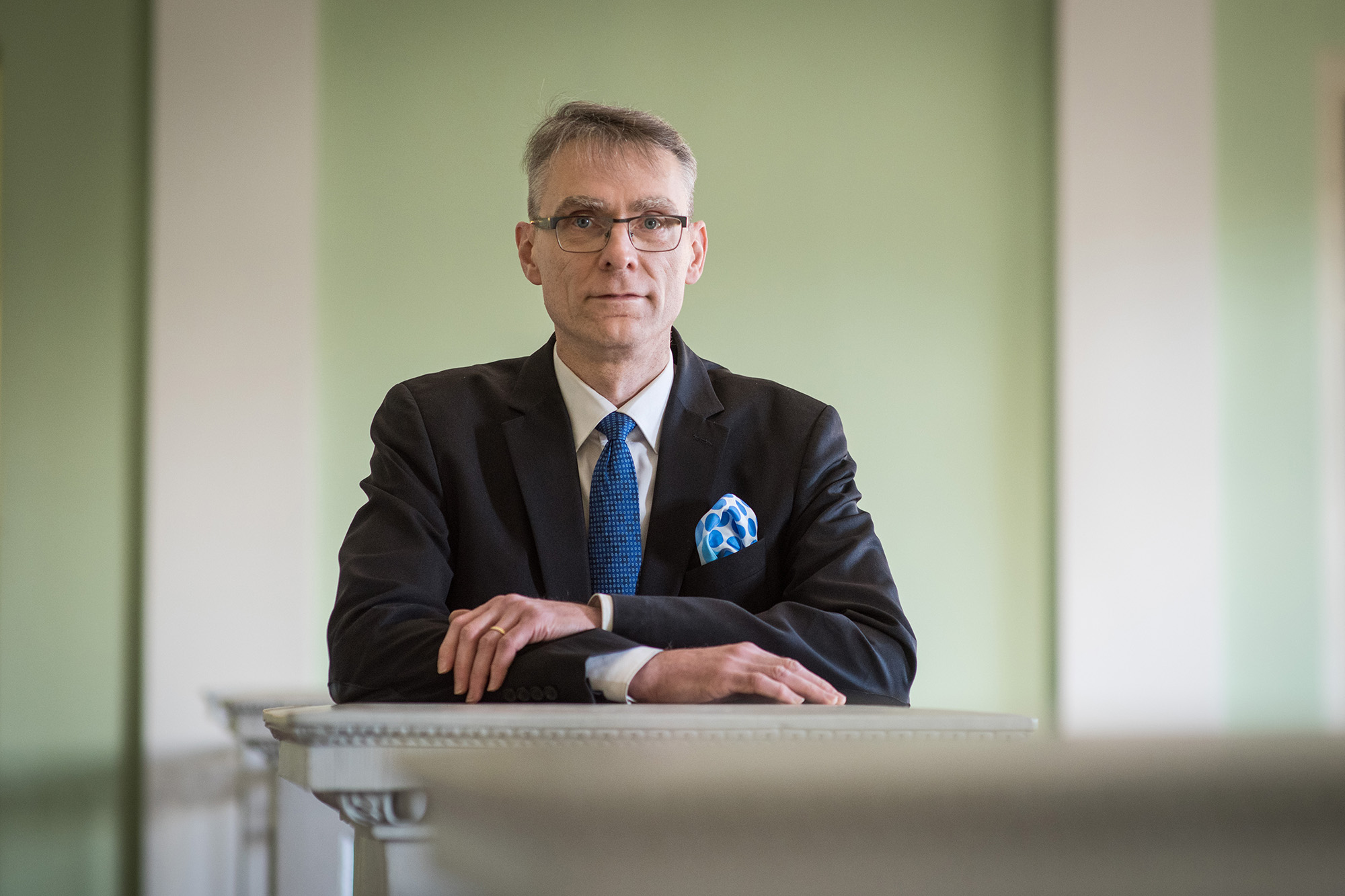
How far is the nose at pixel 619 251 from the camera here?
174 cm

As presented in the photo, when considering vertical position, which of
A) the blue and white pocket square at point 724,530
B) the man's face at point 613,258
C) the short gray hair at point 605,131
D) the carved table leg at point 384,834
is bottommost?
the carved table leg at point 384,834

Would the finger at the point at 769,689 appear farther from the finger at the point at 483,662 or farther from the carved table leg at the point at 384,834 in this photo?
the carved table leg at the point at 384,834

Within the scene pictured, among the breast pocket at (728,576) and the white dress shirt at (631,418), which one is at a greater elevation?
the white dress shirt at (631,418)

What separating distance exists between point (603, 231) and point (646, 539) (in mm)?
460

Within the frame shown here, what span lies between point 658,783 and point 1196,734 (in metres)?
0.08

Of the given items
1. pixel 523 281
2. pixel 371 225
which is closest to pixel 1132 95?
pixel 523 281

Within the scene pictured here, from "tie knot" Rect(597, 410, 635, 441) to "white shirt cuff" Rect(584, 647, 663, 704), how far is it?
0.45 m

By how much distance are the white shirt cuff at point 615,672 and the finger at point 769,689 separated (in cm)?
12

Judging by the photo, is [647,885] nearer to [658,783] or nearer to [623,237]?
[658,783]

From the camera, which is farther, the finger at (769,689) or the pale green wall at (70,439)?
the pale green wall at (70,439)

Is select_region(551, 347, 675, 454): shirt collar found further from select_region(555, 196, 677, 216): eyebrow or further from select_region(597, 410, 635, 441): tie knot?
select_region(555, 196, 677, 216): eyebrow

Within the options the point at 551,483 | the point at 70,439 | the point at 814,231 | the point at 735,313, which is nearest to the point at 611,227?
the point at 551,483

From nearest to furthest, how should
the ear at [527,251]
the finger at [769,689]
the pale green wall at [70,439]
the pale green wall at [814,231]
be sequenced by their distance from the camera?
the finger at [769,689] < the ear at [527,251] < the pale green wall at [70,439] < the pale green wall at [814,231]

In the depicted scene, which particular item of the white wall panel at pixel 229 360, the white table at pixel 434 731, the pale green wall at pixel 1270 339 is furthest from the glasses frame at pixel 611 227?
the pale green wall at pixel 1270 339
